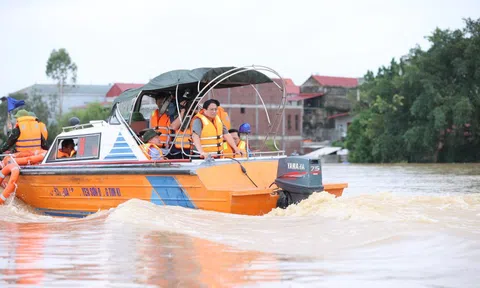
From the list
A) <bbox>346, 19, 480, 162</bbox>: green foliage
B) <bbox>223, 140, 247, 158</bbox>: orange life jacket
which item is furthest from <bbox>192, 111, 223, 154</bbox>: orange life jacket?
<bbox>346, 19, 480, 162</bbox>: green foliage

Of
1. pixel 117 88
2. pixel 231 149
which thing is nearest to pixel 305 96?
pixel 117 88

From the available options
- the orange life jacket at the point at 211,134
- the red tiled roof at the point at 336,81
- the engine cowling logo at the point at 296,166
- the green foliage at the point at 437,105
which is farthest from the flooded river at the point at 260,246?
Answer: the red tiled roof at the point at 336,81

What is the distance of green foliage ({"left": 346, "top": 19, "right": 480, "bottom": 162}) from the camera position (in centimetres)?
4191

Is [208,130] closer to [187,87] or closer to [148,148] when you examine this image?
[148,148]

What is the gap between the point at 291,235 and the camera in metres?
9.51

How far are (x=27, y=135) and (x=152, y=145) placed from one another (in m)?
2.87

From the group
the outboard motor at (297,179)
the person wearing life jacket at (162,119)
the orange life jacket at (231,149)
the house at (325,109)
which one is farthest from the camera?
the house at (325,109)

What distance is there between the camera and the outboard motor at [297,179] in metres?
11.3

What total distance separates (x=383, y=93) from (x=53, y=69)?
4980 cm

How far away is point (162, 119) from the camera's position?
13.5m

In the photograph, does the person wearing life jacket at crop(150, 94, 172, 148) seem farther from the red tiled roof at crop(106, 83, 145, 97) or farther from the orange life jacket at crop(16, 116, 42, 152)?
A: the red tiled roof at crop(106, 83, 145, 97)

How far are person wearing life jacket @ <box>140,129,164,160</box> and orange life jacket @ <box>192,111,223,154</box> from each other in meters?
0.75

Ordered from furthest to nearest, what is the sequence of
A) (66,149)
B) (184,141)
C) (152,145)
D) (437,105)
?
1. (437,105)
2. (66,149)
3. (184,141)
4. (152,145)

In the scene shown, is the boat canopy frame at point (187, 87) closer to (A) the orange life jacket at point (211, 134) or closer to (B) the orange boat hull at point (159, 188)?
(A) the orange life jacket at point (211, 134)
